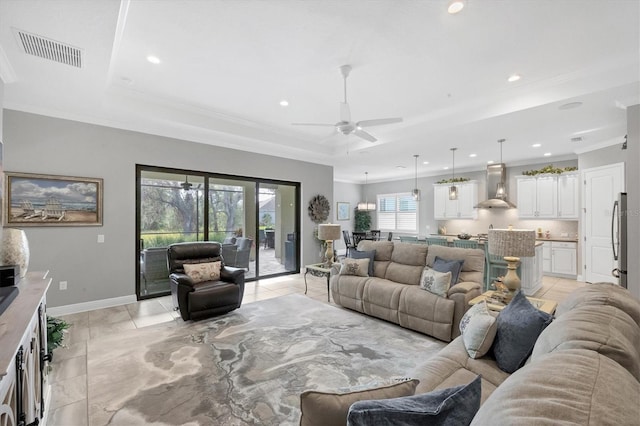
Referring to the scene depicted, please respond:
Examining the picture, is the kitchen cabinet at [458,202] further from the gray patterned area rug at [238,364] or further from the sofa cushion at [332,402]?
the sofa cushion at [332,402]

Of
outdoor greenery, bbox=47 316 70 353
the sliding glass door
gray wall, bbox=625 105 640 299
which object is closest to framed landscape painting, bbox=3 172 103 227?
the sliding glass door

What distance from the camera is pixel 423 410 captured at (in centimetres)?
82

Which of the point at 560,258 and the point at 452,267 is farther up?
the point at 452,267

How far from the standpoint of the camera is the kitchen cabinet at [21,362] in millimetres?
1120

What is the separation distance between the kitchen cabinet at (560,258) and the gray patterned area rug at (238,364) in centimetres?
527

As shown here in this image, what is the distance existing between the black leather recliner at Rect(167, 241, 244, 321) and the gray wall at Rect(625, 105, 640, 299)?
4927 millimetres

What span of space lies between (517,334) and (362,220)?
9.44 metres

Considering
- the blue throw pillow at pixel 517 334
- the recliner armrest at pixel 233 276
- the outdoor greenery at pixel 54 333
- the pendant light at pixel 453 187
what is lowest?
the outdoor greenery at pixel 54 333

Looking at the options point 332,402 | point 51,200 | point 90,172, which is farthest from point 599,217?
point 51,200

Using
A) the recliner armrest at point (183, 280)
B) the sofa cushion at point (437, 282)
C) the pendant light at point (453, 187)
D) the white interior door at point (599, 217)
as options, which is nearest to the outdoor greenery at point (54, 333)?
the recliner armrest at point (183, 280)

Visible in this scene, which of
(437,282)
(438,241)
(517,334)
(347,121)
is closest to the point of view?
(517,334)

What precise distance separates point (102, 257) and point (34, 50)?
9.36ft

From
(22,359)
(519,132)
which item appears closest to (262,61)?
(22,359)

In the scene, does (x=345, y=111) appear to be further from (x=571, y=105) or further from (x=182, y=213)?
(x=182, y=213)
